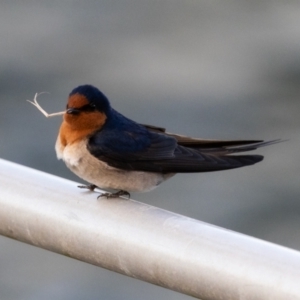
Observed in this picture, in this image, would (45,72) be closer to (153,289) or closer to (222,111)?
(222,111)

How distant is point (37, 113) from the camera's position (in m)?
7.41

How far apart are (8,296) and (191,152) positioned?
3404mm

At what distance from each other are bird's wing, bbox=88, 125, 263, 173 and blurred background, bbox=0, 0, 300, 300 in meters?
2.90

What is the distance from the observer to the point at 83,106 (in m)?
2.65

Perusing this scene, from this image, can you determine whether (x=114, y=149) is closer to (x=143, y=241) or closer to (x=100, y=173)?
(x=100, y=173)

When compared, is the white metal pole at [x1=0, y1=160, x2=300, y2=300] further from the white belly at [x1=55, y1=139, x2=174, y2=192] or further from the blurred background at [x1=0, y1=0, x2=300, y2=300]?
the blurred background at [x1=0, y1=0, x2=300, y2=300]

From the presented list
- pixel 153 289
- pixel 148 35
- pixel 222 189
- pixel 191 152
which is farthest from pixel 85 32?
pixel 191 152

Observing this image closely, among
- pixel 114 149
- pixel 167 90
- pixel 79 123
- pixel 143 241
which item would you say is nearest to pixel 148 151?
pixel 114 149

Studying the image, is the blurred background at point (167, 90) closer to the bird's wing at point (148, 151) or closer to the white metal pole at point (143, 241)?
the bird's wing at point (148, 151)

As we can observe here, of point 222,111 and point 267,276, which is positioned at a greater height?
point 267,276

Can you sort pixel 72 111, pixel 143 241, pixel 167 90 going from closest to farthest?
pixel 143 241
pixel 72 111
pixel 167 90

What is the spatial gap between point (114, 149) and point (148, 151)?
12 cm

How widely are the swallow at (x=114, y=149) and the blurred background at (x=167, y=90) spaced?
9.56 feet

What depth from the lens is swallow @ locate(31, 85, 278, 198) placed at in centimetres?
262
